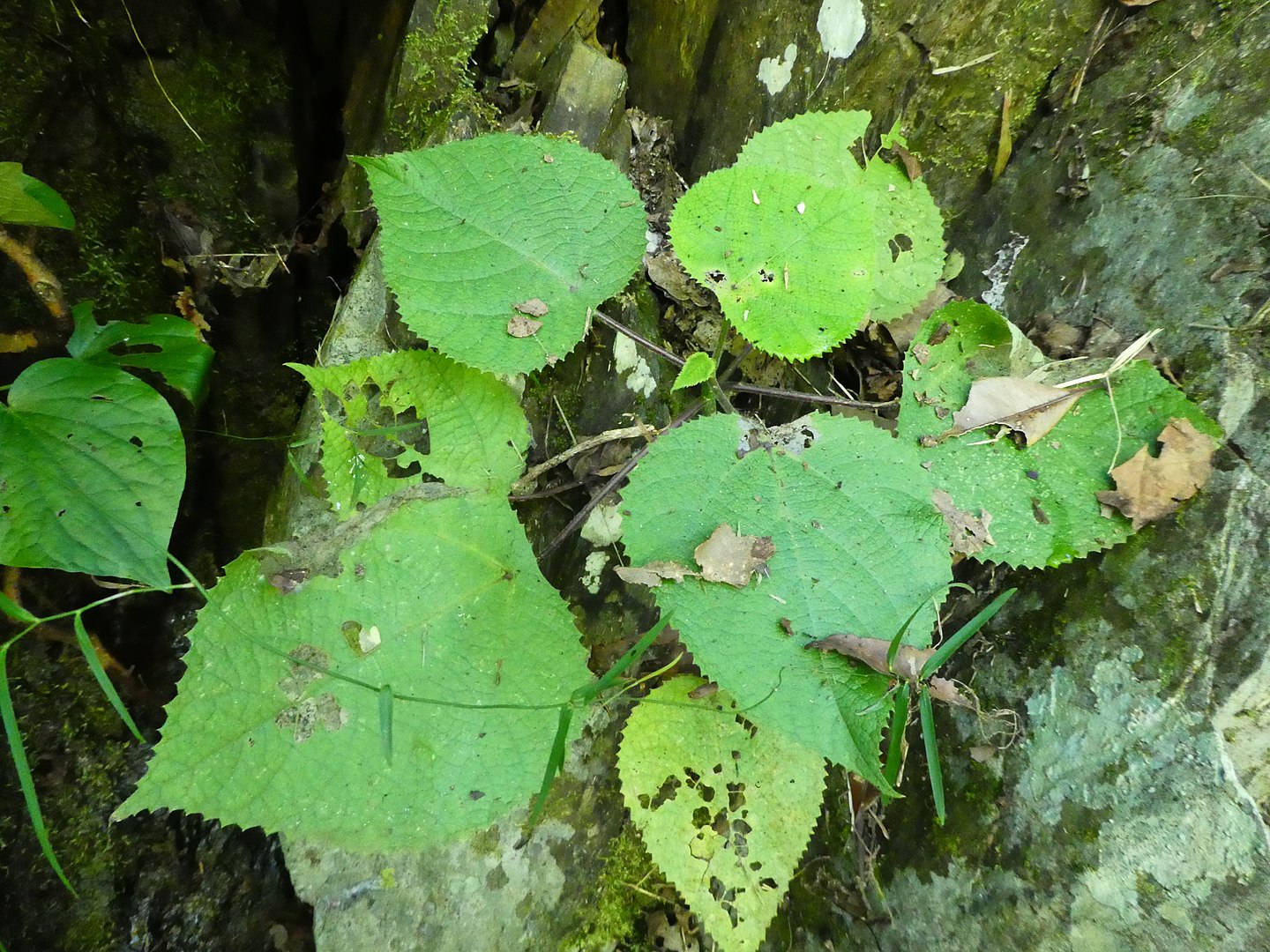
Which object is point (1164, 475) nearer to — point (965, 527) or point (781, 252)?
point (965, 527)

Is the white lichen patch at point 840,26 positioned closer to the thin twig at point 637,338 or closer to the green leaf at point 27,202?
the thin twig at point 637,338

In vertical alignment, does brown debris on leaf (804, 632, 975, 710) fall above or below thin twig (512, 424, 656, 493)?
above

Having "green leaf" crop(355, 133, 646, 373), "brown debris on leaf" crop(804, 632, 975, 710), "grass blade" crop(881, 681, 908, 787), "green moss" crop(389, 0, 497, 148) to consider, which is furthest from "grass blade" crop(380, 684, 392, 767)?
"green moss" crop(389, 0, 497, 148)

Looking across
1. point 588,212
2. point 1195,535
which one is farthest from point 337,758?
point 1195,535

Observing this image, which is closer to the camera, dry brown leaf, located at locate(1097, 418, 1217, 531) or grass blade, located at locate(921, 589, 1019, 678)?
grass blade, located at locate(921, 589, 1019, 678)

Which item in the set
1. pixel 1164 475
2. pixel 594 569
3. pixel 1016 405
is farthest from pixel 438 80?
pixel 1164 475

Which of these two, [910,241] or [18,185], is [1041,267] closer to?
[910,241]

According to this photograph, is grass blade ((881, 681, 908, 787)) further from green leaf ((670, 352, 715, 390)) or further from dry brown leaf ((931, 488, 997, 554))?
green leaf ((670, 352, 715, 390))

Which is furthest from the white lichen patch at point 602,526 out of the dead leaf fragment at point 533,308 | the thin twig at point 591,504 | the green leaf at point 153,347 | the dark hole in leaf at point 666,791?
the green leaf at point 153,347

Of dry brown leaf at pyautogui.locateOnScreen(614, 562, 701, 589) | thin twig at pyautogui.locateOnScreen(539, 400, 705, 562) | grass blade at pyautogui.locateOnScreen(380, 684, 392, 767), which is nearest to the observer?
grass blade at pyautogui.locateOnScreen(380, 684, 392, 767)

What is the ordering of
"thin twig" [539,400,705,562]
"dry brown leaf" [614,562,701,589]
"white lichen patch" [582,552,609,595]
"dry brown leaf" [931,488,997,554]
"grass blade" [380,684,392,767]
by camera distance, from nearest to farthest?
1. "grass blade" [380,684,392,767]
2. "dry brown leaf" [614,562,701,589]
3. "dry brown leaf" [931,488,997,554]
4. "thin twig" [539,400,705,562]
5. "white lichen patch" [582,552,609,595]
